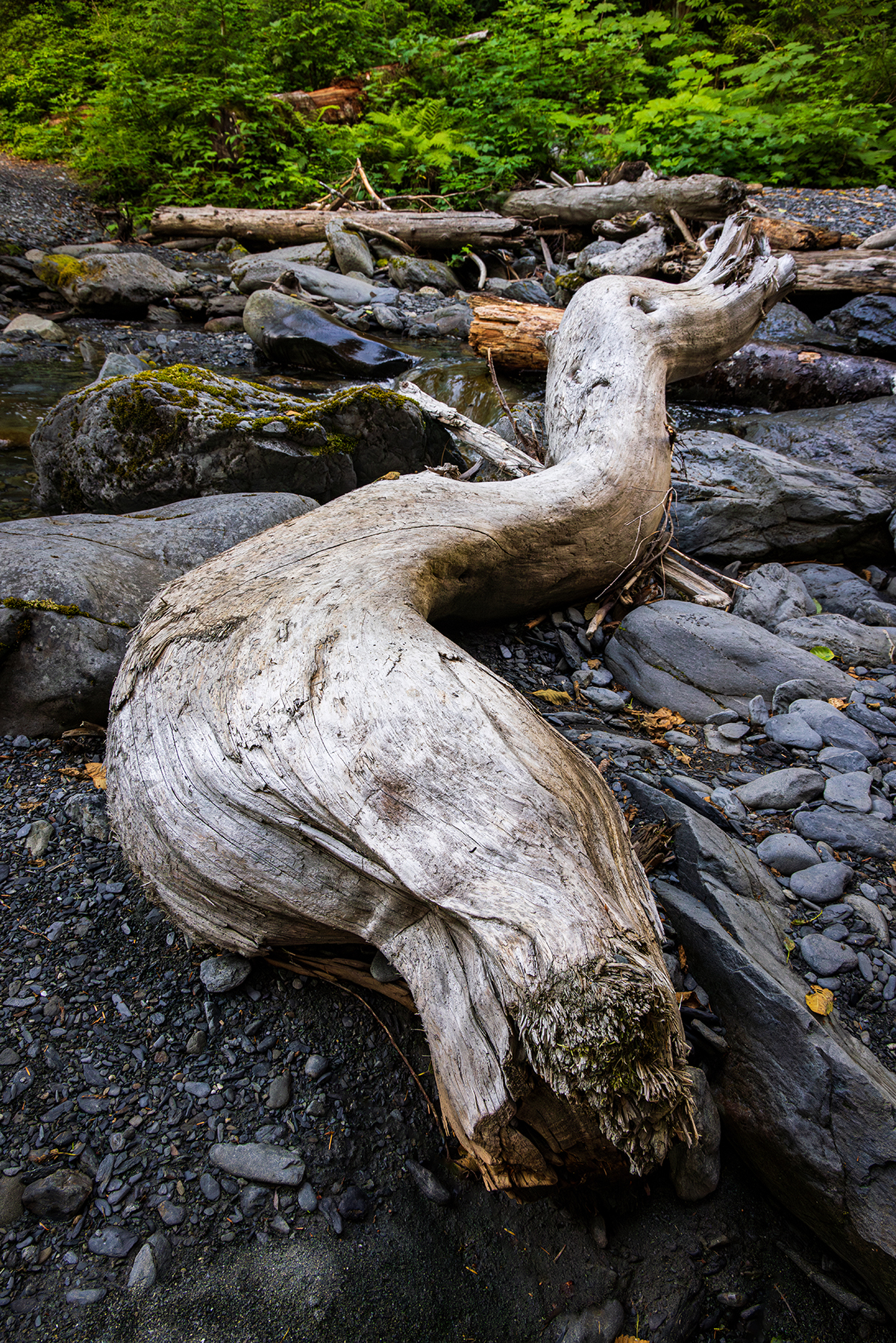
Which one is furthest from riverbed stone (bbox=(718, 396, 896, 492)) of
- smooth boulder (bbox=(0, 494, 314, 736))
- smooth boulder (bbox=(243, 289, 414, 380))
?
smooth boulder (bbox=(0, 494, 314, 736))

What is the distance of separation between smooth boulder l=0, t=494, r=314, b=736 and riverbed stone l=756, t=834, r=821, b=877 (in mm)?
2309

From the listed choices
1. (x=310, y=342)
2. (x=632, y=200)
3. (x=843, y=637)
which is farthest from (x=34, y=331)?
(x=843, y=637)

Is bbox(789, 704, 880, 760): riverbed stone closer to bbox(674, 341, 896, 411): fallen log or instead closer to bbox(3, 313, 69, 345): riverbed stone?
bbox(674, 341, 896, 411): fallen log

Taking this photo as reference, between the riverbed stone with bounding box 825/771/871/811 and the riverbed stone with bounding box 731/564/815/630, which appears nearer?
the riverbed stone with bounding box 825/771/871/811

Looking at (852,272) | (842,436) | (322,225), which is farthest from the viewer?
(322,225)

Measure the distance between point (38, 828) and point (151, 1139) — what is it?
1150 millimetres

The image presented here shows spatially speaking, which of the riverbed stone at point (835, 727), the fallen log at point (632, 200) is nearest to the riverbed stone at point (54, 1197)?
the riverbed stone at point (835, 727)

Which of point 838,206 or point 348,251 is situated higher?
point 838,206

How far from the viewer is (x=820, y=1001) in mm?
1922

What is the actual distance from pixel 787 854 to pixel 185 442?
153 inches

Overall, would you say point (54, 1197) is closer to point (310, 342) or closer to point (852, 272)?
point (310, 342)

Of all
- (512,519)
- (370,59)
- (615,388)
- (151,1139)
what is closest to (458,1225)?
(151,1139)

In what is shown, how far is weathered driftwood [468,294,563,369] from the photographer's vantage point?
7637 millimetres

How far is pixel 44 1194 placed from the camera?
157 cm
